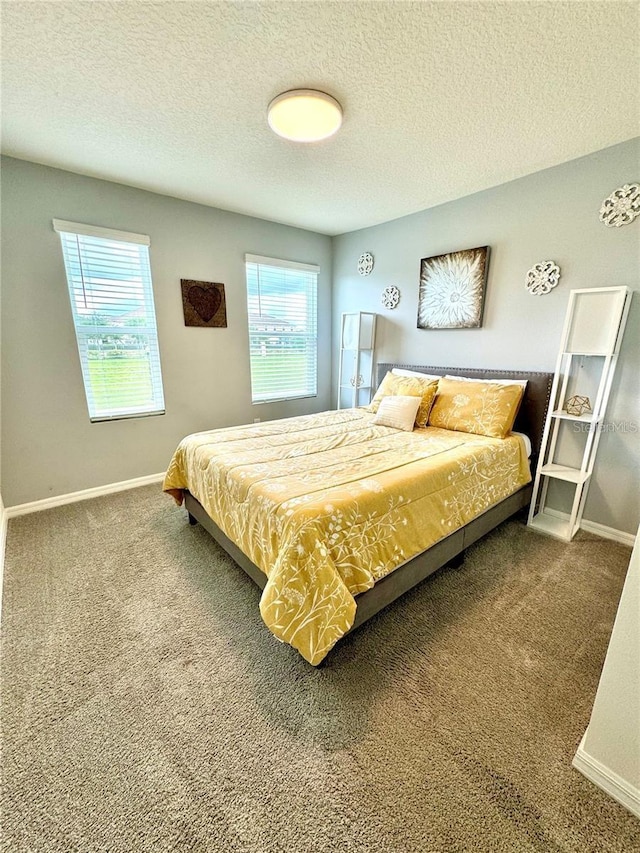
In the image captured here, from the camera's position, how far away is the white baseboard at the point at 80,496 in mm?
2645

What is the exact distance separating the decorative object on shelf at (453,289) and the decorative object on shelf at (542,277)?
1.21ft

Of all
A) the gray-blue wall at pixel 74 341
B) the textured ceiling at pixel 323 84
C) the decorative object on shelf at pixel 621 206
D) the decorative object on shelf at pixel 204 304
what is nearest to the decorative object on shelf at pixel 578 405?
the decorative object on shelf at pixel 621 206

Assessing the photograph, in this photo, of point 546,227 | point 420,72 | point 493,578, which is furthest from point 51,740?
point 546,227

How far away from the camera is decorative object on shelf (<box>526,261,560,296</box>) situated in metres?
2.46

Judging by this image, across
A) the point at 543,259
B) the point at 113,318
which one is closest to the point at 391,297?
the point at 543,259

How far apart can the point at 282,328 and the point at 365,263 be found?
1.22m

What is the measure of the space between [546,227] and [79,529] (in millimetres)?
4137

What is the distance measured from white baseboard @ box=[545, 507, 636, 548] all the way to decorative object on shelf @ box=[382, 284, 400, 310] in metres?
2.54

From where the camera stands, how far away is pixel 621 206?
2121mm

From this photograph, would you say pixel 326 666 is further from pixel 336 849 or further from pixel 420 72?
pixel 420 72

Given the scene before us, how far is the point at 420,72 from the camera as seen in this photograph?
61.3 inches

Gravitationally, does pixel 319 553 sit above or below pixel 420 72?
below

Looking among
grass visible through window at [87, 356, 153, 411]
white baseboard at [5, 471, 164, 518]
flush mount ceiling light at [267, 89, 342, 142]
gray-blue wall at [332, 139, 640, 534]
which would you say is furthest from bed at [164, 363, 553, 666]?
flush mount ceiling light at [267, 89, 342, 142]

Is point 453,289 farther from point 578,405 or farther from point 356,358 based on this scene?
point 578,405
